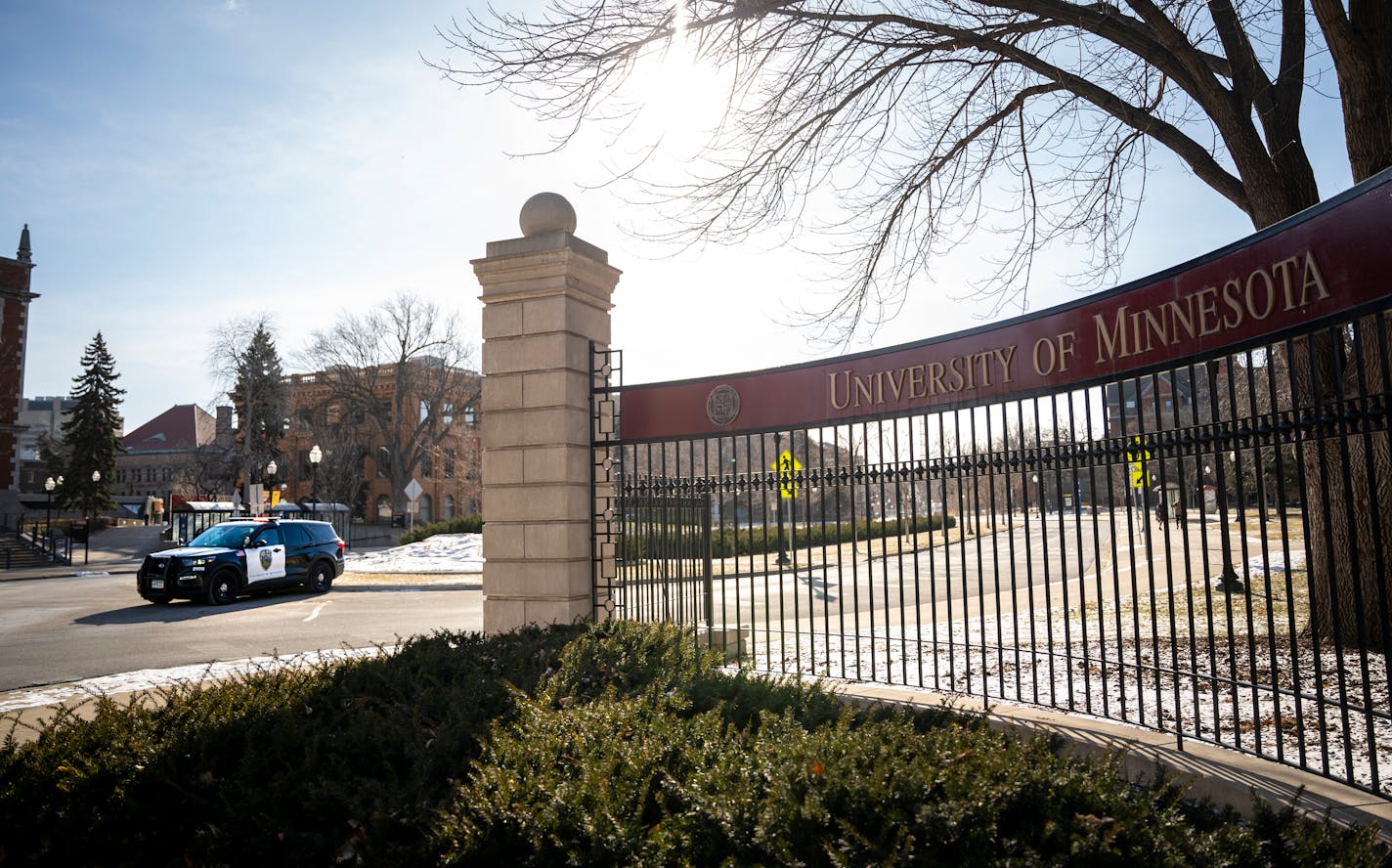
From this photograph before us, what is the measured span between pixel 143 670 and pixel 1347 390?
42.3 ft

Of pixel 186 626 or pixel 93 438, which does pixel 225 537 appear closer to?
pixel 186 626

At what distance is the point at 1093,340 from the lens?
579 centimetres

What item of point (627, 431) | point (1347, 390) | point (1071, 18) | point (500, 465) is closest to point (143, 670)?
point (500, 465)

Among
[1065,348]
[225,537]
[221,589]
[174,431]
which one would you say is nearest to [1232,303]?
[1065,348]

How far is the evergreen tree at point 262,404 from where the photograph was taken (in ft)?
192

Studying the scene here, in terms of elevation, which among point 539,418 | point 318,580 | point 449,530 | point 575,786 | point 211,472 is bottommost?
point 318,580

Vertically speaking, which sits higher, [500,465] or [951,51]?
[951,51]

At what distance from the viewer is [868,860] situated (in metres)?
2.81

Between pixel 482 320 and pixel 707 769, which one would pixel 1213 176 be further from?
pixel 707 769

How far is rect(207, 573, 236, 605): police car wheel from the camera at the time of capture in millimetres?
18031

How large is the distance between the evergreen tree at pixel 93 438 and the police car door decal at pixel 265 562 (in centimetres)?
4690

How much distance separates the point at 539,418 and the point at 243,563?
13.7m

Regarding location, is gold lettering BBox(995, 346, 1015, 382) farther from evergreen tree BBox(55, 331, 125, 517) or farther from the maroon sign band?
evergreen tree BBox(55, 331, 125, 517)

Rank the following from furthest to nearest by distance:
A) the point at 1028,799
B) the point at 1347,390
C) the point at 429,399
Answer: the point at 429,399, the point at 1347,390, the point at 1028,799
